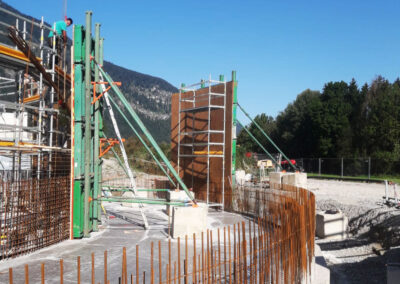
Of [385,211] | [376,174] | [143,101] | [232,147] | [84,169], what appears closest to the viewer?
[84,169]

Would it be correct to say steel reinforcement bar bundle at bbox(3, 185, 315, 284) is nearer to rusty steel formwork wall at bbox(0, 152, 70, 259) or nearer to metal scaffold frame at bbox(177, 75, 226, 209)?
rusty steel formwork wall at bbox(0, 152, 70, 259)

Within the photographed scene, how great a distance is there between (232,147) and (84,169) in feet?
21.1

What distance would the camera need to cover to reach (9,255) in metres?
7.52

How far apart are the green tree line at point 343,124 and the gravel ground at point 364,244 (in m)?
18.1

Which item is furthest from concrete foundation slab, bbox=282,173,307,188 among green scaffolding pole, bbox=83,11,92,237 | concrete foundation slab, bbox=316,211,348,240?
green scaffolding pole, bbox=83,11,92,237

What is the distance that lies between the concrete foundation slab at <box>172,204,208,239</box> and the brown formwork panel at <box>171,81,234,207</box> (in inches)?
196

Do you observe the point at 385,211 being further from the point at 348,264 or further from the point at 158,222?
the point at 158,222

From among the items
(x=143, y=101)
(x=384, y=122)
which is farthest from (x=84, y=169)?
(x=143, y=101)

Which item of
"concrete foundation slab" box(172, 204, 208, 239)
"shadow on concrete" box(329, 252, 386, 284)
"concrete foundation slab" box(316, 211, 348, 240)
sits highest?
"concrete foundation slab" box(172, 204, 208, 239)

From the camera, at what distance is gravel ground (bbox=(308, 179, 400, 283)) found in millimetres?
11852

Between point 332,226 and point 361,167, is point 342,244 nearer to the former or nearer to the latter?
point 332,226

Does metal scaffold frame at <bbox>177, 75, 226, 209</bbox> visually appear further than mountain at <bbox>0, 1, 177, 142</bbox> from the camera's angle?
No

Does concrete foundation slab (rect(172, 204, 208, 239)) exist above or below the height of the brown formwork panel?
below

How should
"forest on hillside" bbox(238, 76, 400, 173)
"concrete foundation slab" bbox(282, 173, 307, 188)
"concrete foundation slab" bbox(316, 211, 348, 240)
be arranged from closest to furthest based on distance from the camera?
"concrete foundation slab" bbox(316, 211, 348, 240)
"concrete foundation slab" bbox(282, 173, 307, 188)
"forest on hillside" bbox(238, 76, 400, 173)
